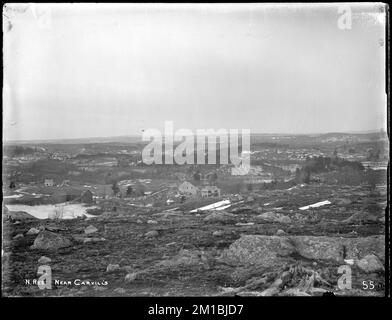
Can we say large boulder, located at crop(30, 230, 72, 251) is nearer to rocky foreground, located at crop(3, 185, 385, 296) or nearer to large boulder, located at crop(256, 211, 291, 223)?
rocky foreground, located at crop(3, 185, 385, 296)

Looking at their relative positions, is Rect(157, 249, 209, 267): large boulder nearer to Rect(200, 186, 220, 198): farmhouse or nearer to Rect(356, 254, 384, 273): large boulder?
Rect(200, 186, 220, 198): farmhouse

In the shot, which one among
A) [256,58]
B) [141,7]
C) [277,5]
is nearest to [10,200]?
[141,7]

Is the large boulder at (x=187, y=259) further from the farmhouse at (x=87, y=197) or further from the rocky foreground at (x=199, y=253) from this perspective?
the farmhouse at (x=87, y=197)

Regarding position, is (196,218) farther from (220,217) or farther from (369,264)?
(369,264)

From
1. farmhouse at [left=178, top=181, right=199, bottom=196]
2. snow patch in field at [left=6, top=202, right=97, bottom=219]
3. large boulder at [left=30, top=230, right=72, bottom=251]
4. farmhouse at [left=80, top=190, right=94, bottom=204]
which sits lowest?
large boulder at [left=30, top=230, right=72, bottom=251]

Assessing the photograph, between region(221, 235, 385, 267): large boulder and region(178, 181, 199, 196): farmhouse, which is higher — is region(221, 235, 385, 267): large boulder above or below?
below

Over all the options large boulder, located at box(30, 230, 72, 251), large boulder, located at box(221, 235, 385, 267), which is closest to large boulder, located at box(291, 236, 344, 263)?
large boulder, located at box(221, 235, 385, 267)

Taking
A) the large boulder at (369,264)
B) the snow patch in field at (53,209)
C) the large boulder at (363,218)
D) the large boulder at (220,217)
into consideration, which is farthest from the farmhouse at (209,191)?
the large boulder at (369,264)

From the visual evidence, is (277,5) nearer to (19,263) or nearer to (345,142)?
(345,142)

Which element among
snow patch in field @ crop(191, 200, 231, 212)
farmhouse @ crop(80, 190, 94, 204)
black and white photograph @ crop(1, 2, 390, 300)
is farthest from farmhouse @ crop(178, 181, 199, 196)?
farmhouse @ crop(80, 190, 94, 204)
